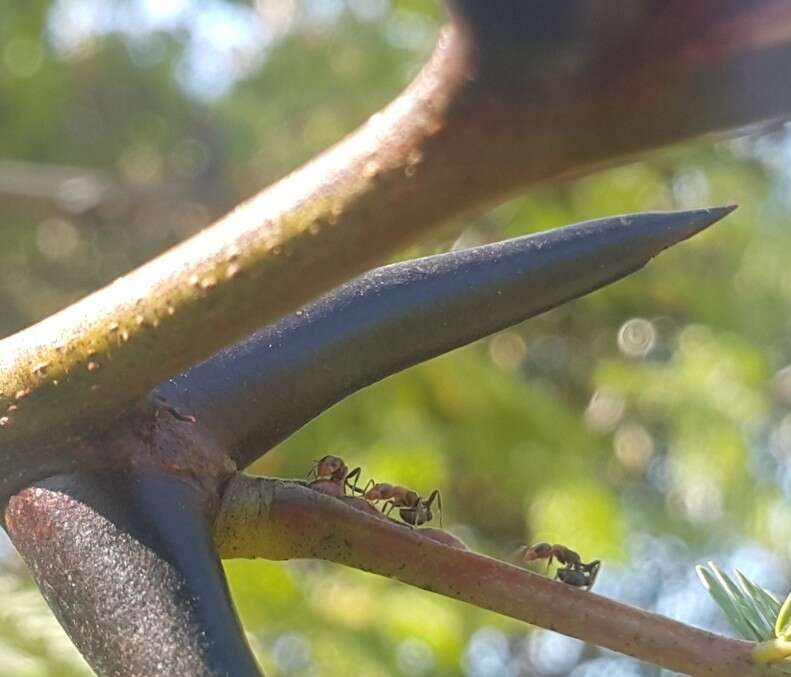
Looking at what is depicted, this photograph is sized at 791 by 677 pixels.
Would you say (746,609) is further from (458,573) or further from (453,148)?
(453,148)

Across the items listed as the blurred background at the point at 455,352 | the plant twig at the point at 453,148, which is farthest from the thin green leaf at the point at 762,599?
the blurred background at the point at 455,352

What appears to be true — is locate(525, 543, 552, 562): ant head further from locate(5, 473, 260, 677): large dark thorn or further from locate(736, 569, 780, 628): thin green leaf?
locate(5, 473, 260, 677): large dark thorn

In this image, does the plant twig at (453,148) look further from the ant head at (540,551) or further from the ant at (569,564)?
the ant head at (540,551)

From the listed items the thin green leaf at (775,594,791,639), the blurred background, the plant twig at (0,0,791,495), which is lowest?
the thin green leaf at (775,594,791,639)

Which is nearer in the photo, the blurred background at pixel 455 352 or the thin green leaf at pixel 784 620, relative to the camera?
the thin green leaf at pixel 784 620

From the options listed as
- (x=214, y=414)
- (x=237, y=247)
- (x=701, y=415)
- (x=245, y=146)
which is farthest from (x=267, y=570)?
(x=245, y=146)

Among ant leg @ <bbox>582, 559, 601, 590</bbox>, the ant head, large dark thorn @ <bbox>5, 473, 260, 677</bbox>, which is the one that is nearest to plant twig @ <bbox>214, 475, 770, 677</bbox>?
large dark thorn @ <bbox>5, 473, 260, 677</bbox>

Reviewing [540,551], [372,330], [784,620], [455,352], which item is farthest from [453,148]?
[455,352]
